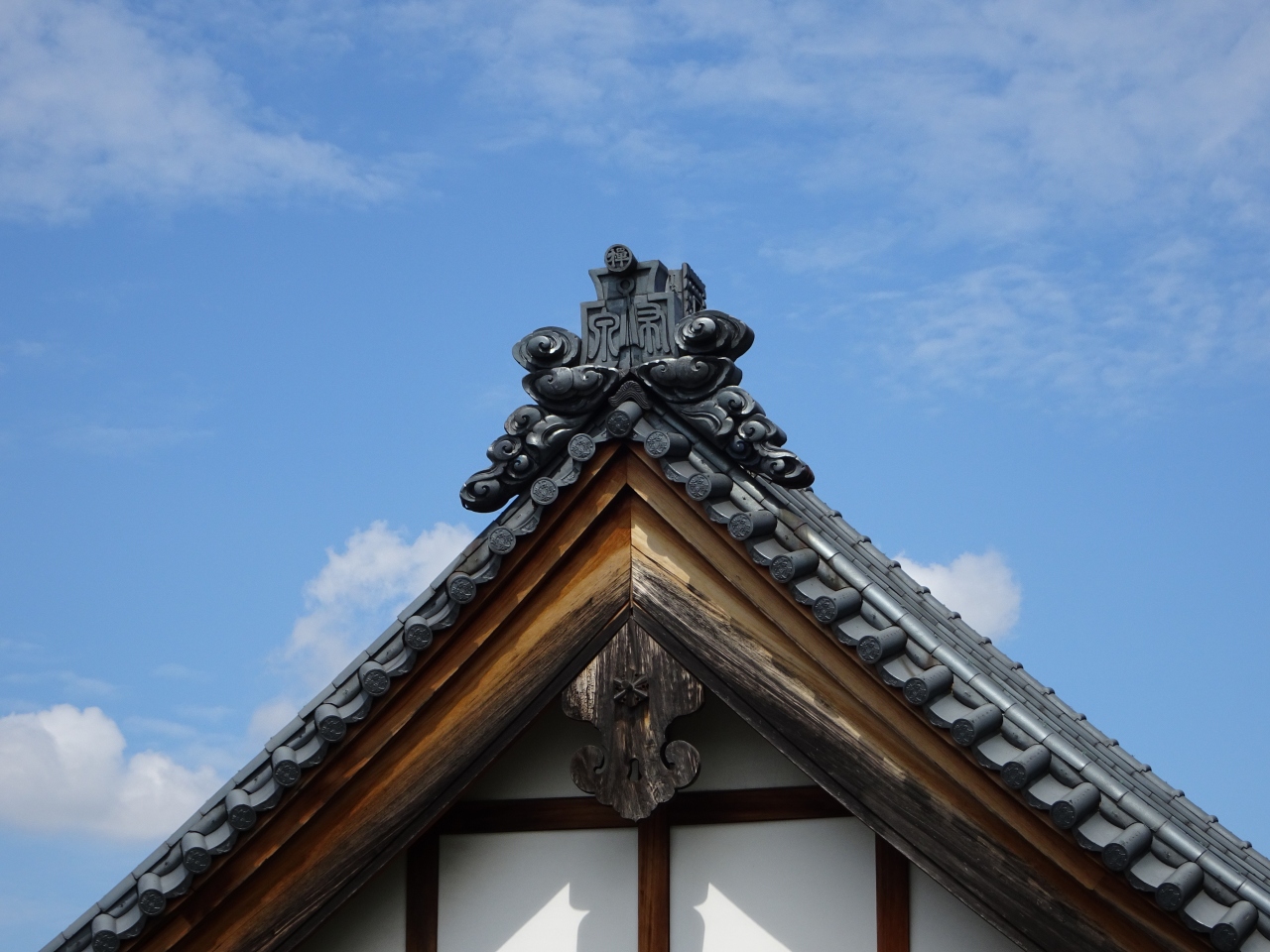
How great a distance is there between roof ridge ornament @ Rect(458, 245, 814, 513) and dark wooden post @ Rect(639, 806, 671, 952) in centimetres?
164

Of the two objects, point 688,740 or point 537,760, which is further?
point 537,760

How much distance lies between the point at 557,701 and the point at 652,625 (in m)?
0.70

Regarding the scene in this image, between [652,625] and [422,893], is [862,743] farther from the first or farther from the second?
[422,893]

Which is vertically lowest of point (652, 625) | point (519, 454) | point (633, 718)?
point (633, 718)

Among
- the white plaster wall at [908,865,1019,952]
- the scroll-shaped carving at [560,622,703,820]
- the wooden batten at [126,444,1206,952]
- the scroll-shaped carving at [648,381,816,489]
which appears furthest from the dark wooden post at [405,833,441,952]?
the scroll-shaped carving at [648,381,816,489]

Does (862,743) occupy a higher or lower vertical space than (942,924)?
higher

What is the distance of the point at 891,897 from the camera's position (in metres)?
6.42

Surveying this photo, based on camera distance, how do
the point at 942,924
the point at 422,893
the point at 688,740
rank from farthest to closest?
the point at 422,893
the point at 688,740
the point at 942,924

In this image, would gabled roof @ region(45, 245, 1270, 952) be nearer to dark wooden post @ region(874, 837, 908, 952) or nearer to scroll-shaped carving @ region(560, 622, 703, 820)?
scroll-shaped carving @ region(560, 622, 703, 820)

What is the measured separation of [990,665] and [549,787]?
4117 millimetres

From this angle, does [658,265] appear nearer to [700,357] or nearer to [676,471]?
[700,357]

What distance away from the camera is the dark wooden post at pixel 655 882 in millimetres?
6648

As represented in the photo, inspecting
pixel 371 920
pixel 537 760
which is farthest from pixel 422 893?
pixel 537 760

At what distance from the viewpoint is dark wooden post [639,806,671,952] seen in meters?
6.65
